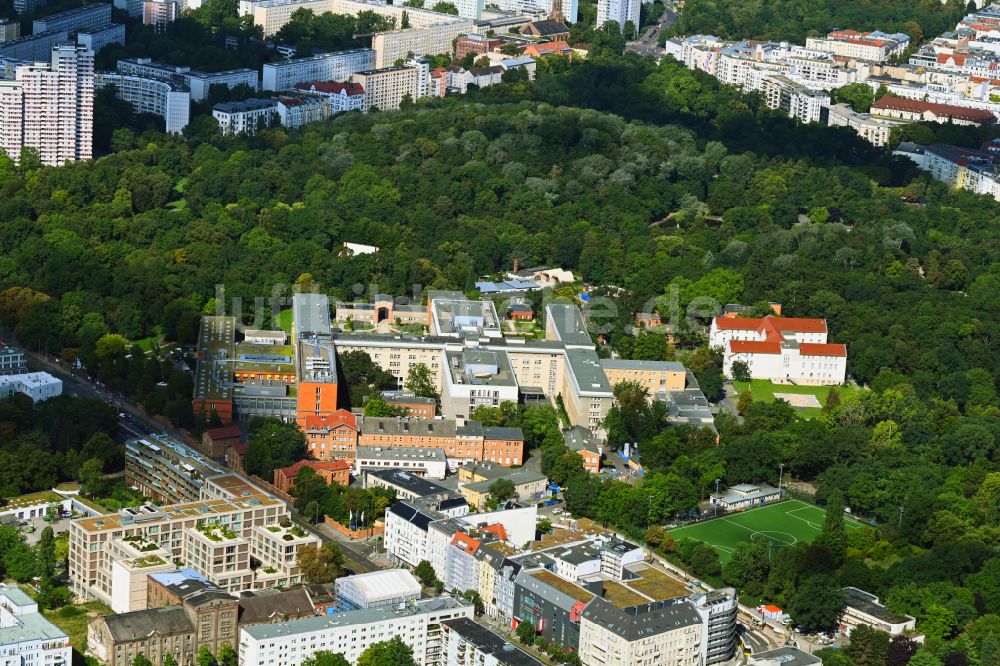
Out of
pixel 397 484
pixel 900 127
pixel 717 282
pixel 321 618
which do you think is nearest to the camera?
pixel 321 618

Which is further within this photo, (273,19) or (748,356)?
(273,19)

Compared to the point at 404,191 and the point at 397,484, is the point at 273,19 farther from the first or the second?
the point at 397,484

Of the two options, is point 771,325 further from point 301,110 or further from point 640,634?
point 301,110

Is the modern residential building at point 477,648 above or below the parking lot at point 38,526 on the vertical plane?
above

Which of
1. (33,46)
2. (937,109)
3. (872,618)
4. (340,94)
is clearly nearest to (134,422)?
(872,618)

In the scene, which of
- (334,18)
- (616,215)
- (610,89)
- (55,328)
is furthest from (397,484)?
(334,18)

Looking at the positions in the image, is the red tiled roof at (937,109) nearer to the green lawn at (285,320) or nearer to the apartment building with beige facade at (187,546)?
the green lawn at (285,320)

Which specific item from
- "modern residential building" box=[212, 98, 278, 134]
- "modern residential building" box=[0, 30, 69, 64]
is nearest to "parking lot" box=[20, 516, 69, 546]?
A: "modern residential building" box=[212, 98, 278, 134]

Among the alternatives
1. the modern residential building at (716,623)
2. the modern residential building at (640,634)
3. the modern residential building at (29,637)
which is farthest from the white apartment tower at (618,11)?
the modern residential building at (29,637)

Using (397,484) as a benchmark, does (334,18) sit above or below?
above
